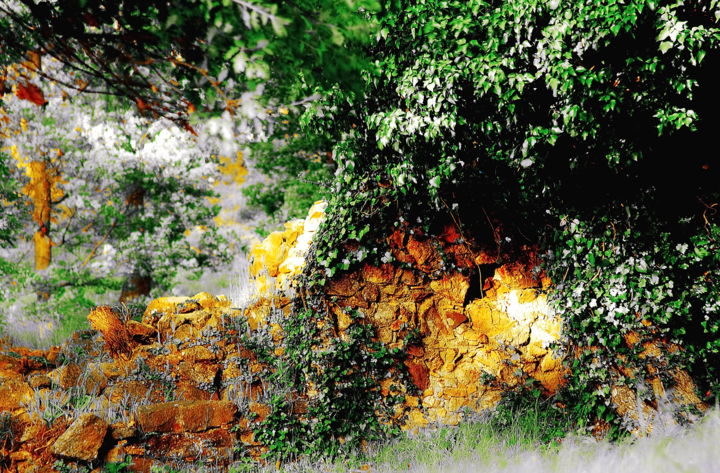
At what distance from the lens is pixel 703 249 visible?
14.9 ft

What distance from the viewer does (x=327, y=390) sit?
16.0 ft

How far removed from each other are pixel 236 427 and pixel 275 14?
157 inches

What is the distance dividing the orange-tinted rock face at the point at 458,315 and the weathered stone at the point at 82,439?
2.47 metres

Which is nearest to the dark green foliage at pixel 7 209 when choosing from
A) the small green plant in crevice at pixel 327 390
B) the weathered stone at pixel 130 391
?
the weathered stone at pixel 130 391

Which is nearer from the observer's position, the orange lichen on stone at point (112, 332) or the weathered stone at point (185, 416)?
the weathered stone at point (185, 416)

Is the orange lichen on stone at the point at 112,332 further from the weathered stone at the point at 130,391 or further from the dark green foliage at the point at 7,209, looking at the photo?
the dark green foliage at the point at 7,209

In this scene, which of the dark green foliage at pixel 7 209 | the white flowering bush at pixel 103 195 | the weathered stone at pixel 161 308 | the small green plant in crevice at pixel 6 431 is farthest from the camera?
the white flowering bush at pixel 103 195

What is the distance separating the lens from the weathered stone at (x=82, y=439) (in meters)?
3.90

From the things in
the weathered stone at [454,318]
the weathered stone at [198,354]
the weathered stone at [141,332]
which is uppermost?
the weathered stone at [141,332]

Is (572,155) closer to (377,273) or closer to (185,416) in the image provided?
(377,273)

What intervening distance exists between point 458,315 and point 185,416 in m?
3.07

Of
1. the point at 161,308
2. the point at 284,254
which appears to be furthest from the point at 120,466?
the point at 284,254

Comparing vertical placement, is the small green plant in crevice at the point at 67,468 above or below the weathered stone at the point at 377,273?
below

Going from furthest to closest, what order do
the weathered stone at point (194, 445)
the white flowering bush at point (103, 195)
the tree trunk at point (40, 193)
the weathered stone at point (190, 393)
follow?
the tree trunk at point (40, 193)
the white flowering bush at point (103, 195)
the weathered stone at point (190, 393)
the weathered stone at point (194, 445)
